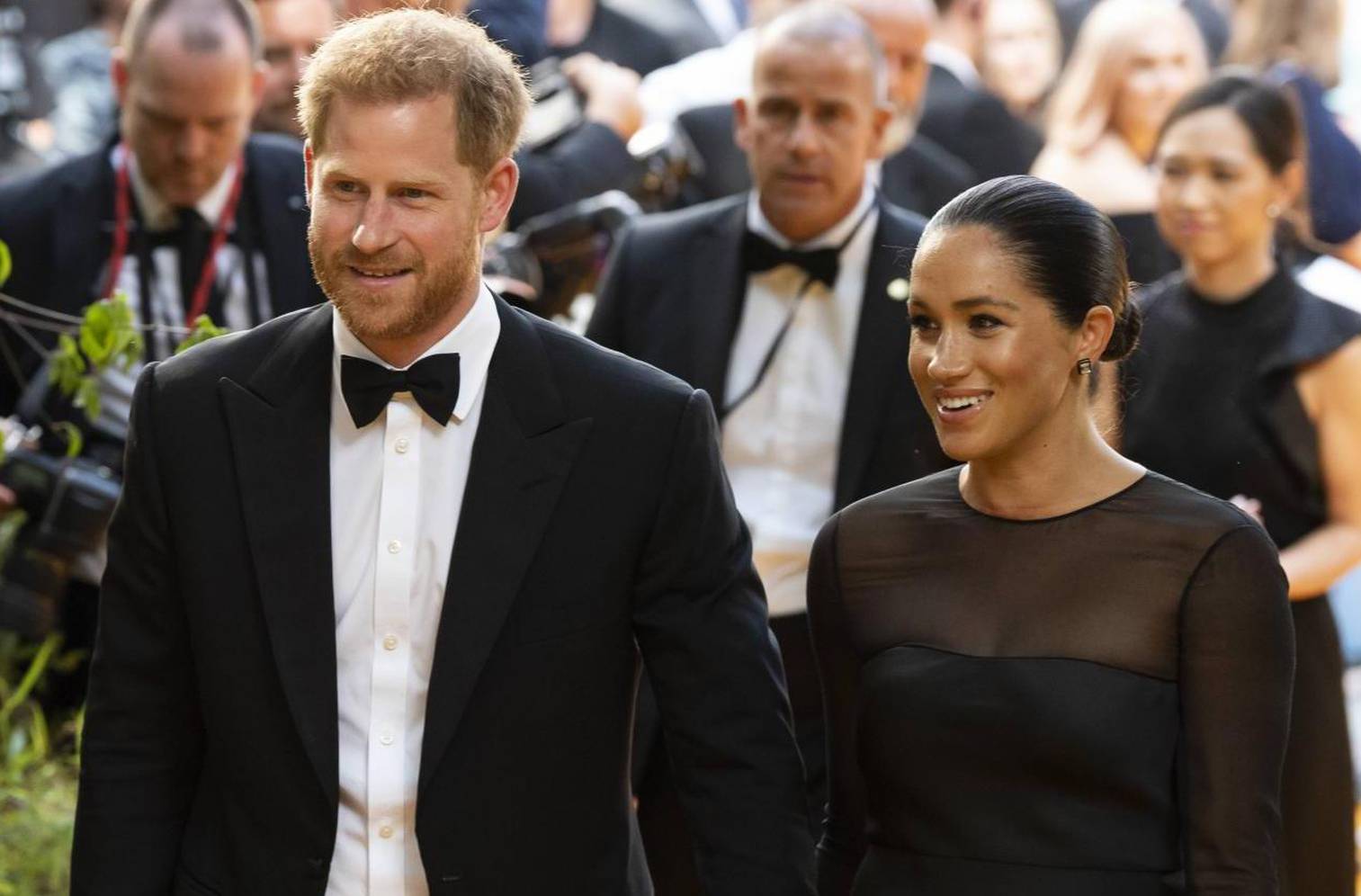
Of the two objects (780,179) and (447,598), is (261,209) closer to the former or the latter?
(780,179)

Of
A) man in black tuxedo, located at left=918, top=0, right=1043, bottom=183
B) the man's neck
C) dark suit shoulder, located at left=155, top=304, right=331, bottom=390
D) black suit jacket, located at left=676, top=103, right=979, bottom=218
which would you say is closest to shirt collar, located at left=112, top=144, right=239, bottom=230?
the man's neck

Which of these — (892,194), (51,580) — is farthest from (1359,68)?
(51,580)

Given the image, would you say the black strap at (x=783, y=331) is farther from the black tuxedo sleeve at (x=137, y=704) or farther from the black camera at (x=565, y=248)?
the black tuxedo sleeve at (x=137, y=704)

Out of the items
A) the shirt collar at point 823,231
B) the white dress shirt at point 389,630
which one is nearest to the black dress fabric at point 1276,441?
the shirt collar at point 823,231

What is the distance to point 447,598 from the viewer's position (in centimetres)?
248

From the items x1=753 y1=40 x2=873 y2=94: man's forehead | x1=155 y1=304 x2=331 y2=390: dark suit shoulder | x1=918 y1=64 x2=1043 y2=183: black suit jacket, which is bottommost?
x1=155 y1=304 x2=331 y2=390: dark suit shoulder

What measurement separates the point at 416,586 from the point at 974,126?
14.1 ft

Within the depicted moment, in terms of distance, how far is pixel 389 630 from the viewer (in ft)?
8.19

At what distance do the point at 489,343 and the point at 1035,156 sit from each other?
4240 mm

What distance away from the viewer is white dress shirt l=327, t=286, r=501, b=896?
249 centimetres

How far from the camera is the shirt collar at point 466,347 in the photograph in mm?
2590

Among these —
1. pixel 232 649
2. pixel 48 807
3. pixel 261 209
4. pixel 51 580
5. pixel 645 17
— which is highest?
pixel 645 17

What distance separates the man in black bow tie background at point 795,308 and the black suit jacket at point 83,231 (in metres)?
0.71

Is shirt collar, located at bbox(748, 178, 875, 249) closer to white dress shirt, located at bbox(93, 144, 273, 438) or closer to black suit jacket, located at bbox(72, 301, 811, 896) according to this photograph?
white dress shirt, located at bbox(93, 144, 273, 438)
